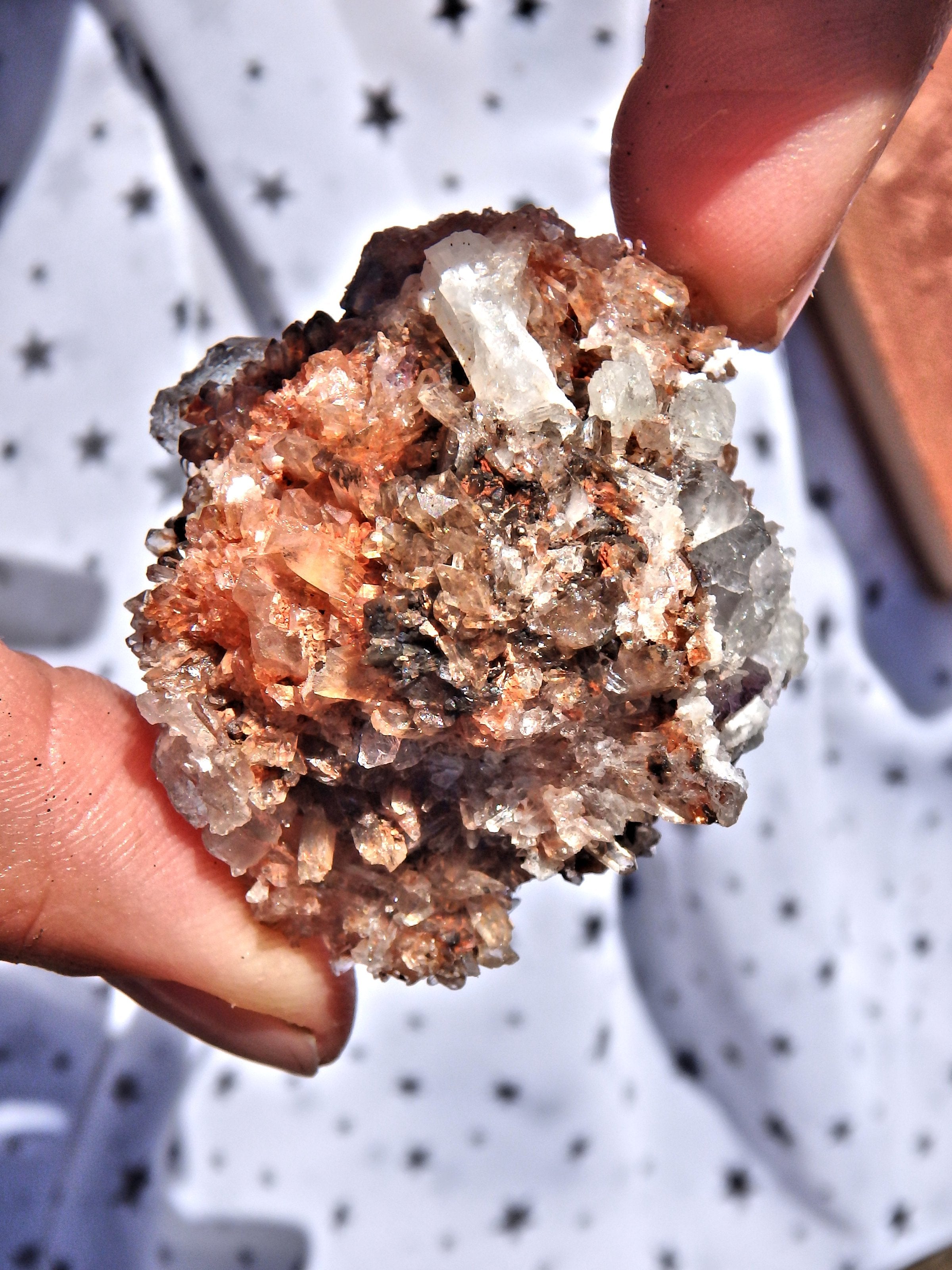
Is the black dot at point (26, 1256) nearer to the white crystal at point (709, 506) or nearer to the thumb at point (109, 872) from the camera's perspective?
the thumb at point (109, 872)

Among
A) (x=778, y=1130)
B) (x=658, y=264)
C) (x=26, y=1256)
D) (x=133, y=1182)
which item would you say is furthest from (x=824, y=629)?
(x=26, y=1256)

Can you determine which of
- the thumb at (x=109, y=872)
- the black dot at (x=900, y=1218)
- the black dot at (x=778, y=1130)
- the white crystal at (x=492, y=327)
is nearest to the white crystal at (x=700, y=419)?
the white crystal at (x=492, y=327)

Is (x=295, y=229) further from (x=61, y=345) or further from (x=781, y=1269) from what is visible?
(x=781, y=1269)

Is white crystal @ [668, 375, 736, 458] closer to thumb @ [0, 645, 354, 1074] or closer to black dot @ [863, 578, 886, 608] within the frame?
thumb @ [0, 645, 354, 1074]

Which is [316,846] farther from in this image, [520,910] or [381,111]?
[381,111]

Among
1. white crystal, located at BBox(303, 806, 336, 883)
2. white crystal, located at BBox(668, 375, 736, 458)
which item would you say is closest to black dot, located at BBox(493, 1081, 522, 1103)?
white crystal, located at BBox(303, 806, 336, 883)

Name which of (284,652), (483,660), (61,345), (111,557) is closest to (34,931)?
(284,652)
